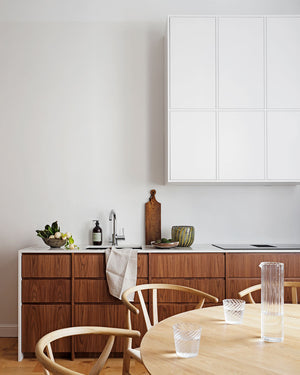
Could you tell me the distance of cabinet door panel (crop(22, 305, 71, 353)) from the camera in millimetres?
2928

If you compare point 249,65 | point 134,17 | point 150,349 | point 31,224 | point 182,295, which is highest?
point 134,17

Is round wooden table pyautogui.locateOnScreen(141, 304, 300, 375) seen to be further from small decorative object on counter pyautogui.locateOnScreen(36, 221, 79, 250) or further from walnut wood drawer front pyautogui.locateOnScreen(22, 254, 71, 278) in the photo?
small decorative object on counter pyautogui.locateOnScreen(36, 221, 79, 250)

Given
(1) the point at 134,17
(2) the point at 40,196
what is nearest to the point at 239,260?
(2) the point at 40,196

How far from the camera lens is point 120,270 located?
9.57 ft

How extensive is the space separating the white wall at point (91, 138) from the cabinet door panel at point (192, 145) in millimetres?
382

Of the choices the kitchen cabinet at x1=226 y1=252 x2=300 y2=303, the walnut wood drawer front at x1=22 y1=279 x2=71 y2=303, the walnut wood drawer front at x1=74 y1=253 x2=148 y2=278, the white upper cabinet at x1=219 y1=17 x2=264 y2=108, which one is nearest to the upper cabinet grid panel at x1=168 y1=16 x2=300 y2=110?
the white upper cabinet at x1=219 y1=17 x2=264 y2=108

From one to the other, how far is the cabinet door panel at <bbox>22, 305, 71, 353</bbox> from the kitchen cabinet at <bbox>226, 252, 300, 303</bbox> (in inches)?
51.7

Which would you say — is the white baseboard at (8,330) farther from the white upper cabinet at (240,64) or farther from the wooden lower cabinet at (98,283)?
the white upper cabinet at (240,64)

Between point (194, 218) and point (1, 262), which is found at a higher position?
point (194, 218)

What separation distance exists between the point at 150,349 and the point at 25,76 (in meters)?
3.06

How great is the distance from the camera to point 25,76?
355 cm

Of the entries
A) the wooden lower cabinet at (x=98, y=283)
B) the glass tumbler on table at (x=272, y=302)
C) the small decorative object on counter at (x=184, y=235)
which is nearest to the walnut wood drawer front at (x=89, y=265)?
the wooden lower cabinet at (x=98, y=283)

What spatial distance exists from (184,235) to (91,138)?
4.16 ft

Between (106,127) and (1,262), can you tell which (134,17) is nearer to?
(106,127)
